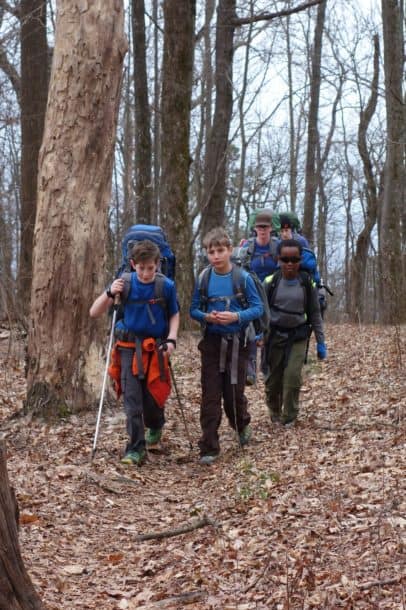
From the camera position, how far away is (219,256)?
698 centimetres

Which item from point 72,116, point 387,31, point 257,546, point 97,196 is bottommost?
point 257,546

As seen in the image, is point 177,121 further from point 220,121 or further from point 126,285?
point 126,285

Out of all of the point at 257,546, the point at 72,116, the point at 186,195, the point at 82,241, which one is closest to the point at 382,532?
the point at 257,546

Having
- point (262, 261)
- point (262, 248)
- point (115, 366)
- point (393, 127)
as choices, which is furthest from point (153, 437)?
point (393, 127)

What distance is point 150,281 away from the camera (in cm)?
682

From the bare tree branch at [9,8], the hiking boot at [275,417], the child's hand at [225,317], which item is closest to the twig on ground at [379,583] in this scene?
the child's hand at [225,317]

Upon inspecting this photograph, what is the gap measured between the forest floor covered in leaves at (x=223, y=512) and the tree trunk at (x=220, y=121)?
25.7 feet

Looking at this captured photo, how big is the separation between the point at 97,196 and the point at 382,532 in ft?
16.0

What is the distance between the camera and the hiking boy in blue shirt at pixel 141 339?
22.4ft

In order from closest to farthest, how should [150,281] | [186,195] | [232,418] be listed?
[150,281] → [232,418] → [186,195]

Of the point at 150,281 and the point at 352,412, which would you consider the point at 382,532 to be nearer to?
the point at 150,281

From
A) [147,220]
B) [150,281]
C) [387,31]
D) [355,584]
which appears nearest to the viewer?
[355,584]

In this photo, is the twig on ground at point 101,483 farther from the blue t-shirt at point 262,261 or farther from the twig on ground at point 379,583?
the blue t-shirt at point 262,261

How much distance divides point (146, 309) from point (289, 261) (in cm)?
175
